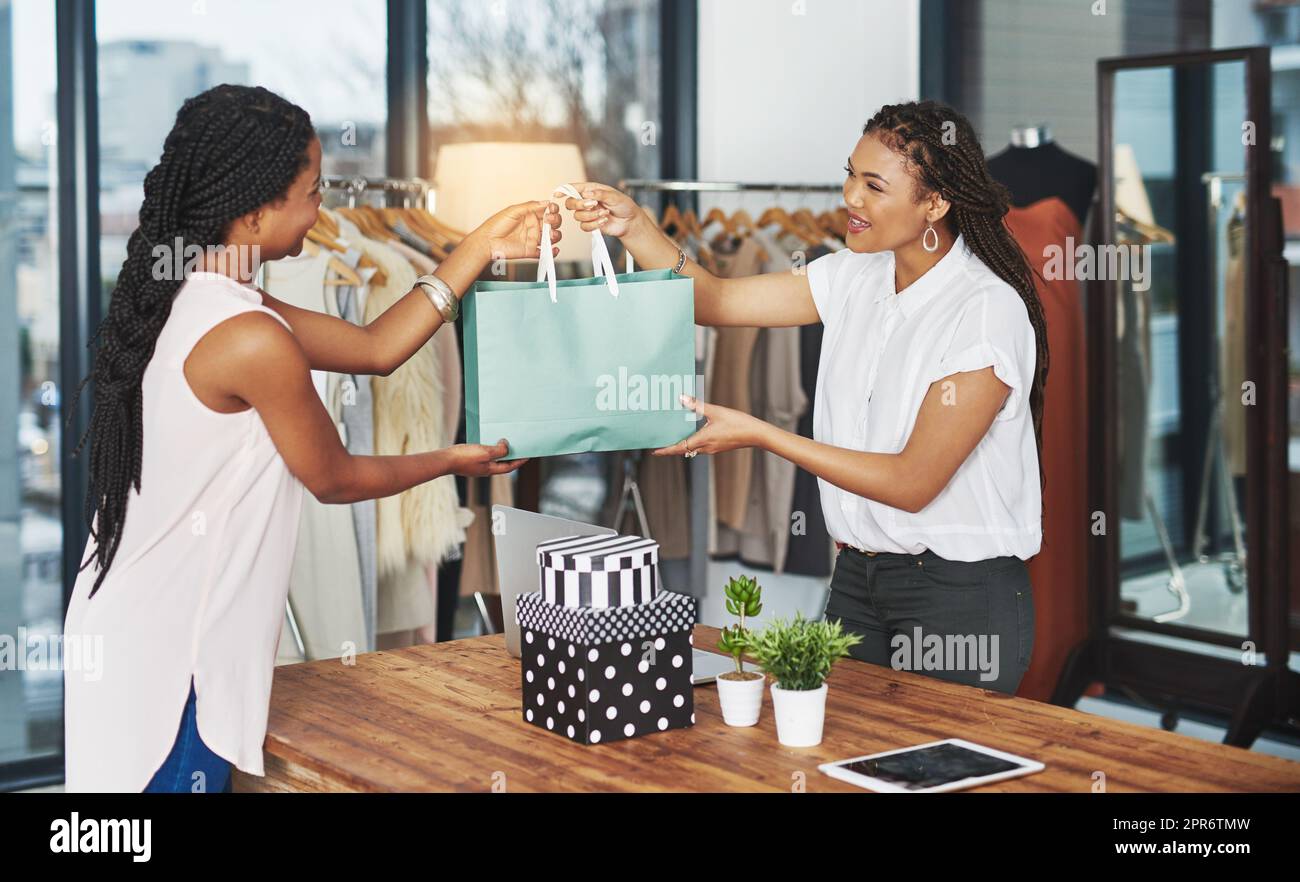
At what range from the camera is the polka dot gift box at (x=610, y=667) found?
1.99 meters

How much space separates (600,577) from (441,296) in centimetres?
65

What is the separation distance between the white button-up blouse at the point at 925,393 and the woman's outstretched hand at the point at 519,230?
0.59 metres

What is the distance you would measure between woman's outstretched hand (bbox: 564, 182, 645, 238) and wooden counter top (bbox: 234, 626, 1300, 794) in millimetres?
849

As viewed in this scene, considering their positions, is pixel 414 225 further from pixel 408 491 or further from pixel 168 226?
pixel 168 226

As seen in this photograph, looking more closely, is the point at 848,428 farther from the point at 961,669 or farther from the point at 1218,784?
the point at 1218,784

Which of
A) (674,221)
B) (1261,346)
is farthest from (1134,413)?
(674,221)

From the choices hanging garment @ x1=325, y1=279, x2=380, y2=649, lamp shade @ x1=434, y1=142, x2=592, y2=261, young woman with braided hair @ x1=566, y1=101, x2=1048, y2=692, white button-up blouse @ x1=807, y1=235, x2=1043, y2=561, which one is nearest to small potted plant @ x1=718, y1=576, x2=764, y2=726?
young woman with braided hair @ x1=566, y1=101, x2=1048, y2=692

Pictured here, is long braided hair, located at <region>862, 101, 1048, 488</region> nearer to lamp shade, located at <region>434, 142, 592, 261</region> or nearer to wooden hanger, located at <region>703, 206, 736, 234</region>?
lamp shade, located at <region>434, 142, 592, 261</region>

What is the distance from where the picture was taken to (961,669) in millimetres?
2404

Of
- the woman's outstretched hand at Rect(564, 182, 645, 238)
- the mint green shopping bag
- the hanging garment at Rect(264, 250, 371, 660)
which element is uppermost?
the woman's outstretched hand at Rect(564, 182, 645, 238)

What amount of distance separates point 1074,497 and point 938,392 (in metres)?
2.25

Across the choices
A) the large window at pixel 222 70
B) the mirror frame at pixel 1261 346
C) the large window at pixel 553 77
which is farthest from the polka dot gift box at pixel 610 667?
the large window at pixel 553 77

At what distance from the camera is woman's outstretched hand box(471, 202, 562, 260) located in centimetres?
246
